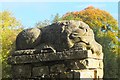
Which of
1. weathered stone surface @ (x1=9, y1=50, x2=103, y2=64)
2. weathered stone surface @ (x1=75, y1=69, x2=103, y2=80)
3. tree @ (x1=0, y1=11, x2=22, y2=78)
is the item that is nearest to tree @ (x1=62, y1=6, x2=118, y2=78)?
tree @ (x1=0, y1=11, x2=22, y2=78)

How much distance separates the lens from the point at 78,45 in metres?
8.42

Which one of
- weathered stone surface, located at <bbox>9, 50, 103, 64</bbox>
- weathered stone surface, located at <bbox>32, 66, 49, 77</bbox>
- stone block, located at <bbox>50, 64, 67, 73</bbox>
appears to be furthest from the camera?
weathered stone surface, located at <bbox>32, 66, 49, 77</bbox>

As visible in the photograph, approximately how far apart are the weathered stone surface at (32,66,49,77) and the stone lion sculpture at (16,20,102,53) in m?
0.52

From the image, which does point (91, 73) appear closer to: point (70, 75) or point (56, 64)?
point (70, 75)

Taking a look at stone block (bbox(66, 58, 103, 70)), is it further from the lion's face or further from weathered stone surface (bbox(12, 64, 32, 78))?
weathered stone surface (bbox(12, 64, 32, 78))

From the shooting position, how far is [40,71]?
8.77m

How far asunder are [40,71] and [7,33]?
52.8 ft

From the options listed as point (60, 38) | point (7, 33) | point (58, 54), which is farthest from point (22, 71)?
point (7, 33)

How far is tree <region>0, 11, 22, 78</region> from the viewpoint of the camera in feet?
73.0

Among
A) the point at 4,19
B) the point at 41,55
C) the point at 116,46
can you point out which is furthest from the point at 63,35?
the point at 116,46

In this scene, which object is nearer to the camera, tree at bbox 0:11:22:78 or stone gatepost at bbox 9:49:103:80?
stone gatepost at bbox 9:49:103:80

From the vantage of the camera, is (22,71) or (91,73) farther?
(22,71)

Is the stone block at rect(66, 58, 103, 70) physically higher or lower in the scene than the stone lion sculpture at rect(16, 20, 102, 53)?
lower

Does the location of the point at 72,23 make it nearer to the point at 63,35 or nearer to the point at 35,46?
the point at 63,35
